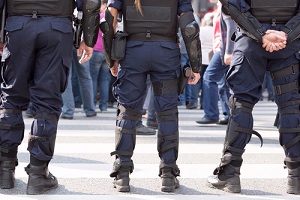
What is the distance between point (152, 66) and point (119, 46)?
0.97 feet

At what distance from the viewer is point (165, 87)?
5.37m

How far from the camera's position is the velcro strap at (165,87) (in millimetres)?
5375

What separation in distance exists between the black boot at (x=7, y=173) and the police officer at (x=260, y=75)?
1.61 meters

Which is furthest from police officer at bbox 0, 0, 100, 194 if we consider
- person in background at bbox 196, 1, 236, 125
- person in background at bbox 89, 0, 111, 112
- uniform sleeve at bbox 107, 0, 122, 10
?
person in background at bbox 89, 0, 111, 112

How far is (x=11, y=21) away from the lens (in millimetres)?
5156

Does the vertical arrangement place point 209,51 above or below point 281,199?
above

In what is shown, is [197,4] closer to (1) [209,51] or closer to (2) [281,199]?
(1) [209,51]

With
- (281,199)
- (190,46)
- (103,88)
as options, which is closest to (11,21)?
(190,46)

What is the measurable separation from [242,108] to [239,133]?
0.64 ft

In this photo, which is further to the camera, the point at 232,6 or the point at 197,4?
the point at 197,4

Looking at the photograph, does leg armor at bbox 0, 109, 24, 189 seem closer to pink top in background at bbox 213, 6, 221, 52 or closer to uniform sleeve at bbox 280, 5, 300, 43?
uniform sleeve at bbox 280, 5, 300, 43

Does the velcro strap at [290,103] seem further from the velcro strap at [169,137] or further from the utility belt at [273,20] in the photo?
the velcro strap at [169,137]

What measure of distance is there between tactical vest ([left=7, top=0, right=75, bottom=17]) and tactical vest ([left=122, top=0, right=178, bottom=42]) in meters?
0.50

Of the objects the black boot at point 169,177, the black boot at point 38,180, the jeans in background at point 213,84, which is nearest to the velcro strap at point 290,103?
the black boot at point 169,177
